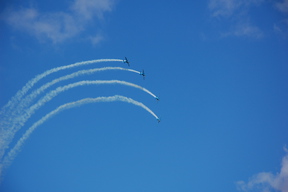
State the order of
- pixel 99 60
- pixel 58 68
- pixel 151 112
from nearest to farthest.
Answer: pixel 58 68 < pixel 99 60 < pixel 151 112

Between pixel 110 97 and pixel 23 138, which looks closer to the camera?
pixel 23 138

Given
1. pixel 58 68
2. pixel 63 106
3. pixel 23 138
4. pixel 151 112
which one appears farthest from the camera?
pixel 151 112

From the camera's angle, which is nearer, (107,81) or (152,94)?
(107,81)

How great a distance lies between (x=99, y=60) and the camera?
65.7 metres

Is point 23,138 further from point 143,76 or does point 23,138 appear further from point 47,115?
point 143,76

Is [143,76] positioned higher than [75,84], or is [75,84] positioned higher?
[143,76]

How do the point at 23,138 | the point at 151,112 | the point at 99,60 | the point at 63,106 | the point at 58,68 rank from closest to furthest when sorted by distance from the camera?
the point at 23,138 < the point at 63,106 < the point at 58,68 < the point at 99,60 < the point at 151,112

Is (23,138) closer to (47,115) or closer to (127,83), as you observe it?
(47,115)

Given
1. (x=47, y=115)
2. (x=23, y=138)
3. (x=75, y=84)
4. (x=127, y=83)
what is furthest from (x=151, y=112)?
(x=23, y=138)

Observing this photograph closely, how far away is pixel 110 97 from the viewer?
6353 centimetres

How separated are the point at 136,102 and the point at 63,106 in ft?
61.2

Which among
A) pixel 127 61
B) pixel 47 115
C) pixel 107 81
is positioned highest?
pixel 127 61

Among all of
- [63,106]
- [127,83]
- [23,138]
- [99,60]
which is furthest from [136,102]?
[23,138]

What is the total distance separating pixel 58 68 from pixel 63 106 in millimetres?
9282
